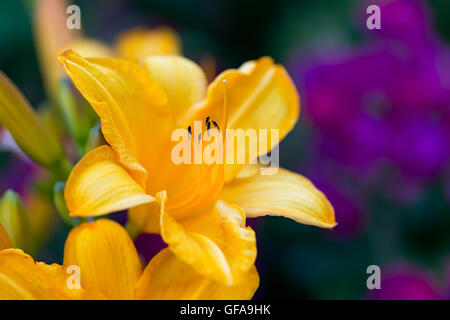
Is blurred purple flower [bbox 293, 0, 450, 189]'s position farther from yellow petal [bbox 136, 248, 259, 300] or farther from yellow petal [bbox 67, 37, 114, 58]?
yellow petal [bbox 136, 248, 259, 300]

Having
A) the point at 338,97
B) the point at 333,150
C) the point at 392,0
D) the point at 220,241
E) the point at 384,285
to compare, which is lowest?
the point at 384,285

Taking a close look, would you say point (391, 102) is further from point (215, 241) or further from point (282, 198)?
point (215, 241)

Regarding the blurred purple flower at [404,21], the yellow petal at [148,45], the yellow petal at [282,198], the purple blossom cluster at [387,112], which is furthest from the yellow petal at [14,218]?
the blurred purple flower at [404,21]

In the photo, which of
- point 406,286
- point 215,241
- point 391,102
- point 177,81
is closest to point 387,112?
point 391,102

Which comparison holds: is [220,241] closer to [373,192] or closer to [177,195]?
[177,195]

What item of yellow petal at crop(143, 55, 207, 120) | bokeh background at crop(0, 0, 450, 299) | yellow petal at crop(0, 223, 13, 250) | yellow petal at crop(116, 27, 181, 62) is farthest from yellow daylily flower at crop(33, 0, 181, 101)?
yellow petal at crop(0, 223, 13, 250)
